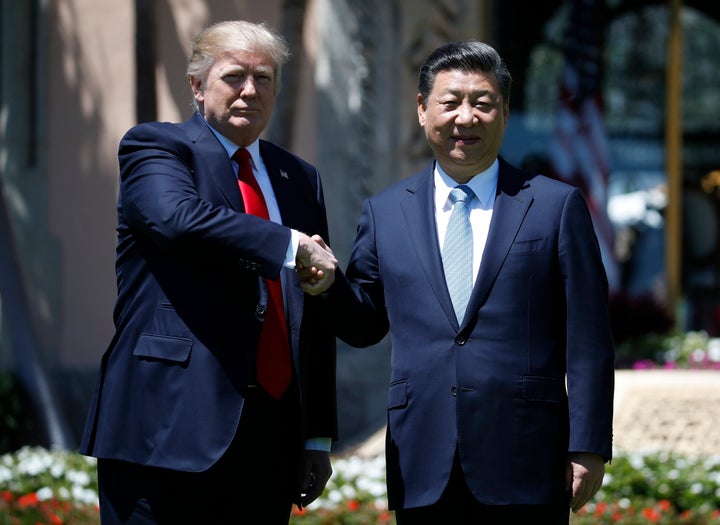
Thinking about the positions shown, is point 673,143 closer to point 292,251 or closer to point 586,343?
point 586,343

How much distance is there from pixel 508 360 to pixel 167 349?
0.99m

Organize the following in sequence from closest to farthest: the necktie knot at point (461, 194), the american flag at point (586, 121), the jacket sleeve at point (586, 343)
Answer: the jacket sleeve at point (586, 343) < the necktie knot at point (461, 194) < the american flag at point (586, 121)

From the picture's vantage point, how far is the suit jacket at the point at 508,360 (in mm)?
3416

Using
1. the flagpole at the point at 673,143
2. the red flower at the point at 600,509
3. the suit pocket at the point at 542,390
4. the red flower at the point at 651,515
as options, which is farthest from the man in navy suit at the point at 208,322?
the flagpole at the point at 673,143

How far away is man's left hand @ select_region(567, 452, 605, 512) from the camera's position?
3.40 m

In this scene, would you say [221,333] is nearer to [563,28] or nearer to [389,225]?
[389,225]

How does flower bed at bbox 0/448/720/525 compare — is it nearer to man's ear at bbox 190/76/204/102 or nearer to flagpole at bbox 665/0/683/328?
man's ear at bbox 190/76/204/102

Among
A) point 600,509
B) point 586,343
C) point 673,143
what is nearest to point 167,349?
point 586,343

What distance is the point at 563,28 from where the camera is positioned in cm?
1111

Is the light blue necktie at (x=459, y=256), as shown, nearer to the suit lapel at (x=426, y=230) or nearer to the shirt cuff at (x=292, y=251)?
the suit lapel at (x=426, y=230)

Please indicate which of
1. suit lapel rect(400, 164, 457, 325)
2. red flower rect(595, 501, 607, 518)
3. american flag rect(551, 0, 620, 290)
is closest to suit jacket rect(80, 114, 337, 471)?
suit lapel rect(400, 164, 457, 325)

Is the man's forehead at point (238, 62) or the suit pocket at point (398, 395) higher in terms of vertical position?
the man's forehead at point (238, 62)

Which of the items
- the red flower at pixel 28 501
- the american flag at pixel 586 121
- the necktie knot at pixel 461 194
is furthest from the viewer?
the american flag at pixel 586 121

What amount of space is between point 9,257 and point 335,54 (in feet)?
9.60
